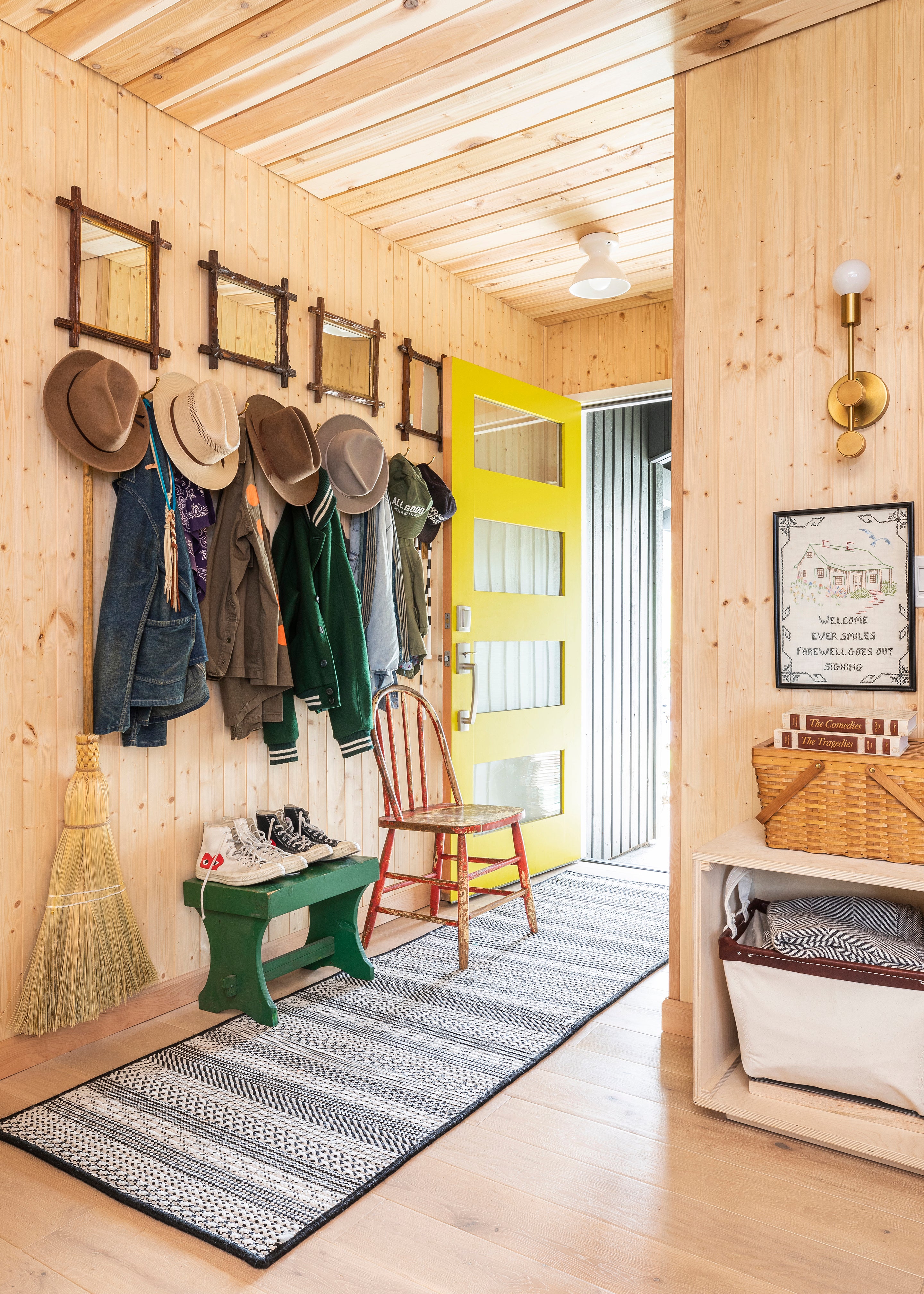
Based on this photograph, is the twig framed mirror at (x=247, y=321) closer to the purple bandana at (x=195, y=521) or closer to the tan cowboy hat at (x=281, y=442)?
the tan cowboy hat at (x=281, y=442)

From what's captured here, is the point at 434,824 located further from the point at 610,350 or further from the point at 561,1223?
the point at 610,350

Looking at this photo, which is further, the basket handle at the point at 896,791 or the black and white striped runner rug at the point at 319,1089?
the basket handle at the point at 896,791

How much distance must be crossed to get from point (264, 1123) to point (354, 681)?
4.47ft

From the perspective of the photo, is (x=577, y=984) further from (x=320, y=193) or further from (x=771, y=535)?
(x=320, y=193)

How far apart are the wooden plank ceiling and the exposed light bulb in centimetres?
63

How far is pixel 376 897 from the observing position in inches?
125

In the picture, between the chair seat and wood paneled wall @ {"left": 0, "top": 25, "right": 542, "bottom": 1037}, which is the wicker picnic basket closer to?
the chair seat

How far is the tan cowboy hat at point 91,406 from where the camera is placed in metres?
2.34

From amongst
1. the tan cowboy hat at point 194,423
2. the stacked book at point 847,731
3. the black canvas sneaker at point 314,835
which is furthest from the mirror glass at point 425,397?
the stacked book at point 847,731

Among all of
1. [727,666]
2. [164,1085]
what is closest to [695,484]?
[727,666]

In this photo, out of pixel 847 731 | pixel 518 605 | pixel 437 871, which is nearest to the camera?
pixel 847 731

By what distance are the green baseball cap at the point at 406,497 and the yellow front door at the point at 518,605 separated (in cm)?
27

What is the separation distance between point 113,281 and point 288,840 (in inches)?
65.5

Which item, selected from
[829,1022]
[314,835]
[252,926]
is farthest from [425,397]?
[829,1022]
